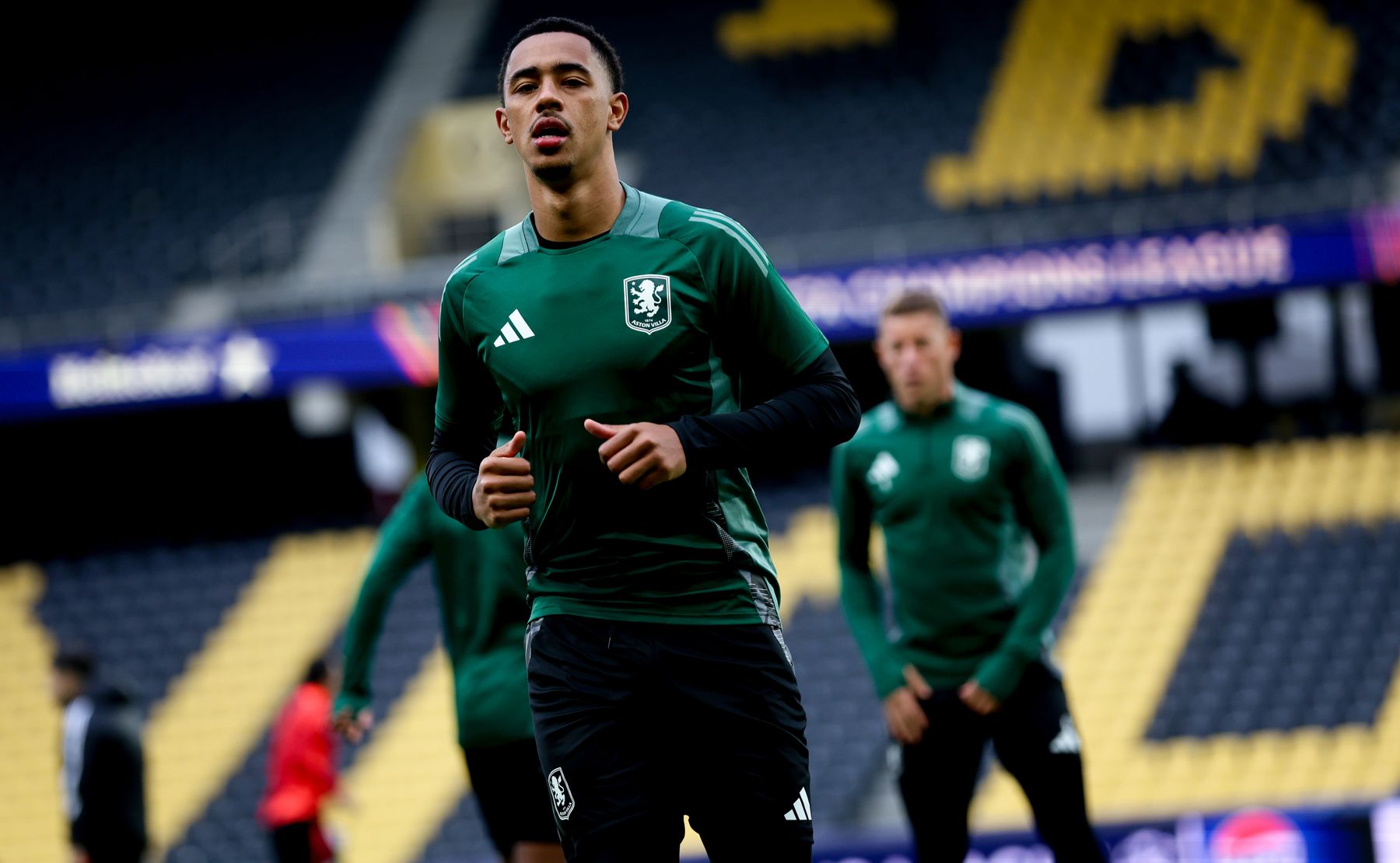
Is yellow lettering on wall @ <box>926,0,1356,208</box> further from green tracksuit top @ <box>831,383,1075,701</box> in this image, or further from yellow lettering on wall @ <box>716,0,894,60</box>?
green tracksuit top @ <box>831,383,1075,701</box>

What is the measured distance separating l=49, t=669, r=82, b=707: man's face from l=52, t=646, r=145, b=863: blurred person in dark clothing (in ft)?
0.42

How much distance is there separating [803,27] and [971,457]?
1549 cm

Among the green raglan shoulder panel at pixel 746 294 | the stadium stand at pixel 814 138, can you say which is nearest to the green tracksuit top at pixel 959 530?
the green raglan shoulder panel at pixel 746 294

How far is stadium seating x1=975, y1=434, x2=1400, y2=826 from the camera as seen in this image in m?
13.4

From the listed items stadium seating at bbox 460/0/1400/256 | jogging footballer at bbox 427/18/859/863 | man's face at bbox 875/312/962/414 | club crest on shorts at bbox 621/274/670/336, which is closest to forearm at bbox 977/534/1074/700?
man's face at bbox 875/312/962/414

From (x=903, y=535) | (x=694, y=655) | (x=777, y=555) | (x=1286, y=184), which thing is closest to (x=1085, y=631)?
(x=777, y=555)

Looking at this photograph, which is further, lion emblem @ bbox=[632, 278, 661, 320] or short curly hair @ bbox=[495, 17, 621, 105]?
short curly hair @ bbox=[495, 17, 621, 105]

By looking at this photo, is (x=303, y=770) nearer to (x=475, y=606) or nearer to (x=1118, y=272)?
(x=475, y=606)

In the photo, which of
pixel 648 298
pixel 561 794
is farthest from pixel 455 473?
pixel 561 794

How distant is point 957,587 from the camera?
225 inches

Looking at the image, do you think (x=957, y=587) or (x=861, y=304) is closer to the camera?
(x=957, y=587)

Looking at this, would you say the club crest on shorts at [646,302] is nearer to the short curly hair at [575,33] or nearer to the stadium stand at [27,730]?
the short curly hair at [575,33]

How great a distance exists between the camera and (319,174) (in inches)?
813

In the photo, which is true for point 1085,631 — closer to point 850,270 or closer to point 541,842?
point 850,270
